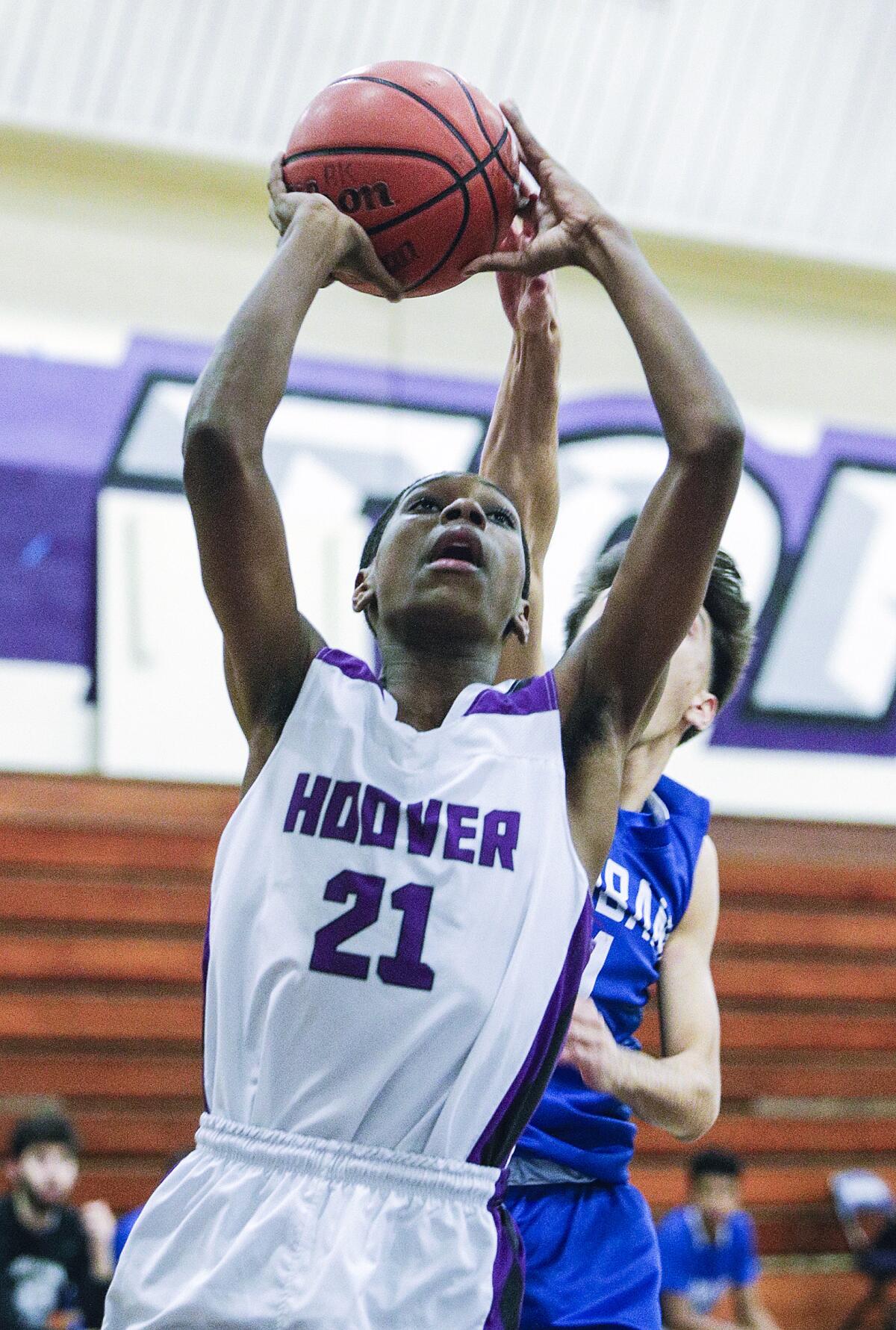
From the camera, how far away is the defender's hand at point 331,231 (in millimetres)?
2586

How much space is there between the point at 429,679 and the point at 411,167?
37.5 inches

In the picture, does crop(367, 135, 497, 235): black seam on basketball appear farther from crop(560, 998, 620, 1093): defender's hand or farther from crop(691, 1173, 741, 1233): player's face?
crop(691, 1173, 741, 1233): player's face

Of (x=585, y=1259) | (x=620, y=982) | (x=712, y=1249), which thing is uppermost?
(x=620, y=982)

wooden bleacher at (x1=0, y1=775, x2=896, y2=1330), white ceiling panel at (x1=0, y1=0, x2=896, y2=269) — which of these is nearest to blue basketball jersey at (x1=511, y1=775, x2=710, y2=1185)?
wooden bleacher at (x1=0, y1=775, x2=896, y2=1330)

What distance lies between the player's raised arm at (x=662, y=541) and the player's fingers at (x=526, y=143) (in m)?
0.45

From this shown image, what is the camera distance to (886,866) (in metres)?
9.64

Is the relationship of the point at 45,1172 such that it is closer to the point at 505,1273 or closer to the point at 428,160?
the point at 505,1273

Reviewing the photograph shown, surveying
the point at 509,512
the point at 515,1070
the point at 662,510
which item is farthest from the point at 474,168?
the point at 515,1070

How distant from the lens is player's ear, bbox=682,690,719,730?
3504mm

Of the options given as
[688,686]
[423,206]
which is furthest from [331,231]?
[688,686]

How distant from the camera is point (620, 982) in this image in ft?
10.1

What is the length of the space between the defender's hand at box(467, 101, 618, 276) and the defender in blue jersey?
571 millimetres

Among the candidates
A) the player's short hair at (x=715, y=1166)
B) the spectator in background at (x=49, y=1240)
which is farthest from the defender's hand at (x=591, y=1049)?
the player's short hair at (x=715, y=1166)

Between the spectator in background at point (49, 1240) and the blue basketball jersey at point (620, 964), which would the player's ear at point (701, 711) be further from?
the spectator in background at point (49, 1240)
